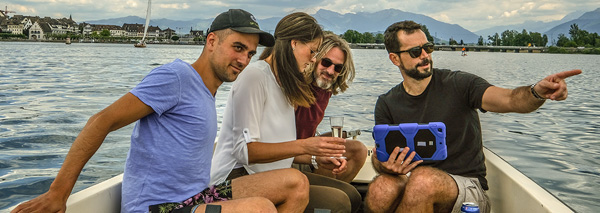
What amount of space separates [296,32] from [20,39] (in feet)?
486

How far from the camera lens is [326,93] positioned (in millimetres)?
3385

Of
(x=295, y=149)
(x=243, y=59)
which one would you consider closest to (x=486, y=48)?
(x=295, y=149)

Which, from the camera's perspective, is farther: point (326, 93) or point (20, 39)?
point (20, 39)

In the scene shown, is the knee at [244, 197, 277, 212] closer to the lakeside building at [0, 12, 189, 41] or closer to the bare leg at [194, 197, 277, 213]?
the bare leg at [194, 197, 277, 213]

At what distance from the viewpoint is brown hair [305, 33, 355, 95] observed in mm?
3268

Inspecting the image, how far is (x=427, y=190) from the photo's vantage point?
2.64 m

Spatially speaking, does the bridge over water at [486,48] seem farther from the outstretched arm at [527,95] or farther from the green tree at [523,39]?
the outstretched arm at [527,95]

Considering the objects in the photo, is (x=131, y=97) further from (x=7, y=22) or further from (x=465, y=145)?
(x=7, y=22)

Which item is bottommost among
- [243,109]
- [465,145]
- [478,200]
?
[478,200]

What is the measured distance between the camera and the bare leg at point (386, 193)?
283 cm

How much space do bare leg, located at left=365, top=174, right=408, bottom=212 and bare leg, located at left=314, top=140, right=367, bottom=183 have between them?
1.82 ft

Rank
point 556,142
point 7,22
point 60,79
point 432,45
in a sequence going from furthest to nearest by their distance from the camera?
point 7,22 → point 60,79 → point 556,142 → point 432,45

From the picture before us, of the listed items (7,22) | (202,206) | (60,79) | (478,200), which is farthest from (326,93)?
(7,22)

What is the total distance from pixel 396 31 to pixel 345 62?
382mm
